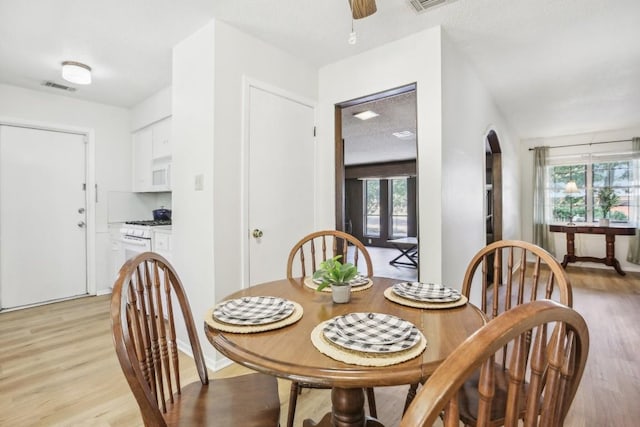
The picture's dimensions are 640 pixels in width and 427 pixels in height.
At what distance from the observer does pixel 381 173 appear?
8.51 meters

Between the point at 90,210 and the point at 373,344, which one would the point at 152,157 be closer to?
the point at 90,210

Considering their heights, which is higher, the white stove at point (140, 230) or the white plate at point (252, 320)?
the white stove at point (140, 230)

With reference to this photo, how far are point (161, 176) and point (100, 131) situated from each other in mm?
1054

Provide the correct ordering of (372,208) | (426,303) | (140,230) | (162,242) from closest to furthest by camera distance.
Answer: (426,303), (162,242), (140,230), (372,208)

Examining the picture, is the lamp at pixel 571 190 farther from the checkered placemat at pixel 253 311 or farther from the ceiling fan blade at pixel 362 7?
the checkered placemat at pixel 253 311

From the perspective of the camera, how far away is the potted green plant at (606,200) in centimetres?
562

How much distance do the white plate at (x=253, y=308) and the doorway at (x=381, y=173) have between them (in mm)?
1827

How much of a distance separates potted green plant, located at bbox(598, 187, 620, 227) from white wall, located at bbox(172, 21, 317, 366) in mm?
6259

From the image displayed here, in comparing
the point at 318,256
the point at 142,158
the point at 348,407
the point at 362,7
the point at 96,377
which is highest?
the point at 362,7

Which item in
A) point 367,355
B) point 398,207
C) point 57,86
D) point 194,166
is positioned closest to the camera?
point 367,355

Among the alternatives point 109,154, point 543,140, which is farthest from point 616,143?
point 109,154

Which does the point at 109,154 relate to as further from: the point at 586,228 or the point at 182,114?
the point at 586,228

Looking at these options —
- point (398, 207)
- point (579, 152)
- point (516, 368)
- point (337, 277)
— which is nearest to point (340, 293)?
point (337, 277)

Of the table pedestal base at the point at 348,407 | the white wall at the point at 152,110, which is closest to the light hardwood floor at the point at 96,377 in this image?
the table pedestal base at the point at 348,407
